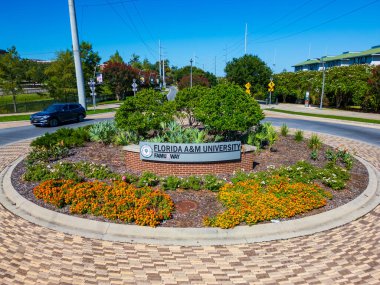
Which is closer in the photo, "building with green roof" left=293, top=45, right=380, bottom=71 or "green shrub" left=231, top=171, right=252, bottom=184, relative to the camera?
"green shrub" left=231, top=171, right=252, bottom=184

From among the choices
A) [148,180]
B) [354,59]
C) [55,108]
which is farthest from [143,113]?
[354,59]

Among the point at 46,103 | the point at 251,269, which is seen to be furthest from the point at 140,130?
the point at 46,103

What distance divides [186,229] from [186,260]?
96 cm

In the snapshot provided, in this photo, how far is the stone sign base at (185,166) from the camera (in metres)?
9.10

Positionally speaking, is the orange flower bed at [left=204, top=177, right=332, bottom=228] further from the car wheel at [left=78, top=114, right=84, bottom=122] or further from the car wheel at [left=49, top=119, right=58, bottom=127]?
the car wheel at [left=78, top=114, right=84, bottom=122]

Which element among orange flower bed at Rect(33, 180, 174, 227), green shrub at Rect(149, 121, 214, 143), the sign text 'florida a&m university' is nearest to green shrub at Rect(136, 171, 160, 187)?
orange flower bed at Rect(33, 180, 174, 227)

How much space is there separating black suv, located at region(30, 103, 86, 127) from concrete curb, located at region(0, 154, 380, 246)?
50.9 feet

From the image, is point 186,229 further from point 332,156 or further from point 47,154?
point 332,156

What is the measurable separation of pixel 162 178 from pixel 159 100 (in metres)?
4.40

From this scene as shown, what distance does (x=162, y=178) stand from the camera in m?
8.84

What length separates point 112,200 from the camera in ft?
22.8

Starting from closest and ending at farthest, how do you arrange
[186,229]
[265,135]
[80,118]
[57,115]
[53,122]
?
[186,229], [265,135], [53,122], [57,115], [80,118]

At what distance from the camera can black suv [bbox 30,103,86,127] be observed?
2103 cm

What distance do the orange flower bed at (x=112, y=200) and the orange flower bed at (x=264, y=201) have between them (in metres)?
1.27
